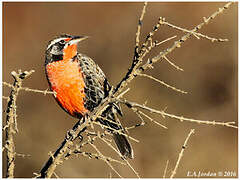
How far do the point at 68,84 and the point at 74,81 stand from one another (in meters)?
0.05

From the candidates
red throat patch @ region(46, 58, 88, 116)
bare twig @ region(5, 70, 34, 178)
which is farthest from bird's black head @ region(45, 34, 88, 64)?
bare twig @ region(5, 70, 34, 178)

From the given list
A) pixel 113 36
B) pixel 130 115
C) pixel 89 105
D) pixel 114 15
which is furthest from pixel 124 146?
pixel 114 15

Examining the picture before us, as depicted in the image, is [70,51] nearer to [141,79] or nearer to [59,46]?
[59,46]

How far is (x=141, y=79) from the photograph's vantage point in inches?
338

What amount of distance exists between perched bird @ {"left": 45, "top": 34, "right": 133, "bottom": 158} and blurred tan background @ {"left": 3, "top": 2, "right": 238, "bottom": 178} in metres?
3.05

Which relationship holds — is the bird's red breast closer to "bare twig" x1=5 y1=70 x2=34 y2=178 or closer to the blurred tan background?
"bare twig" x1=5 y1=70 x2=34 y2=178

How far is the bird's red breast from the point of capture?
132 inches

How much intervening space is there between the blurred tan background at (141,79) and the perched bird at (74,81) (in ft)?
10.0

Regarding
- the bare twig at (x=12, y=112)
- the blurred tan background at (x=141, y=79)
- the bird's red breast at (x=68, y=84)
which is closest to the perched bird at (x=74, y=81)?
the bird's red breast at (x=68, y=84)

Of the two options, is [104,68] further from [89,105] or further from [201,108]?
[89,105]

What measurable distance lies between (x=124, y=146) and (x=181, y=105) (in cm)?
473

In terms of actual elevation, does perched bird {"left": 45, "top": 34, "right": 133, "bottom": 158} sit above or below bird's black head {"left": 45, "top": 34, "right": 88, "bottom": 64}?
below

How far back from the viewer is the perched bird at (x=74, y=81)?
133 inches

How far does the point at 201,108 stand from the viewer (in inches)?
A: 318
